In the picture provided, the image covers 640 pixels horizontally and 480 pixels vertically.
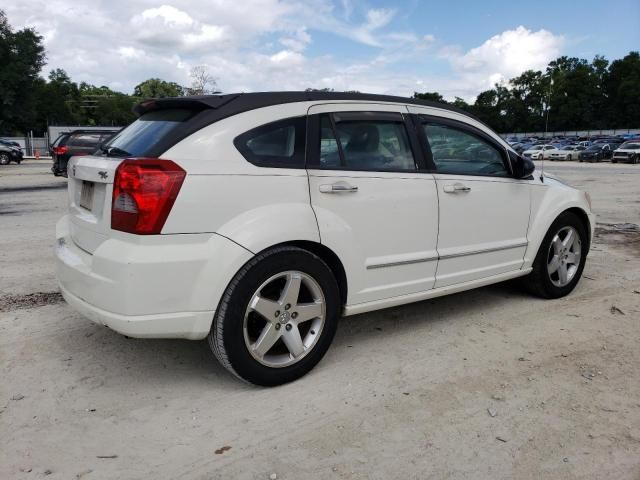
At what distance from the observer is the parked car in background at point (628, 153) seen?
38.2 m

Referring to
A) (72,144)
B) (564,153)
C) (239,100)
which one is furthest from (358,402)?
(564,153)

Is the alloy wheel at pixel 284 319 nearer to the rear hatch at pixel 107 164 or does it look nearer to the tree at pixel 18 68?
the rear hatch at pixel 107 164

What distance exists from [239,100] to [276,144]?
1.10 ft

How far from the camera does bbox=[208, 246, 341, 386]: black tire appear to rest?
3.05 metres

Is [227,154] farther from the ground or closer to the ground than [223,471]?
farther from the ground

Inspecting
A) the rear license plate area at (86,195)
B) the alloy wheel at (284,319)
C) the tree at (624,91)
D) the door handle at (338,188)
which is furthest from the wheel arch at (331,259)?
the tree at (624,91)

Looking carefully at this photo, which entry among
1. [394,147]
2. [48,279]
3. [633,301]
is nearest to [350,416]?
[394,147]

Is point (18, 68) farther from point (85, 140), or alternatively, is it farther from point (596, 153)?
point (596, 153)

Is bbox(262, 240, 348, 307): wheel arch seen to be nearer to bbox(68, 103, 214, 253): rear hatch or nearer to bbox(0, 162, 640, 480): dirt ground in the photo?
bbox(0, 162, 640, 480): dirt ground

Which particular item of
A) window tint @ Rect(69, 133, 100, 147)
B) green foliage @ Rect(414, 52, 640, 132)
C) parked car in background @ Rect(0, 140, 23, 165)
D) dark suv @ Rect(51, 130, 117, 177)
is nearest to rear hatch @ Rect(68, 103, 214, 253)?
dark suv @ Rect(51, 130, 117, 177)

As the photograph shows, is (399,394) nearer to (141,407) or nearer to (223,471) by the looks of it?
(223,471)

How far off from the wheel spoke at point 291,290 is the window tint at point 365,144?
74 cm

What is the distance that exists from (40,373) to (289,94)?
2.35 m

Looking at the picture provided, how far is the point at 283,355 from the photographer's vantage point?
3393mm
